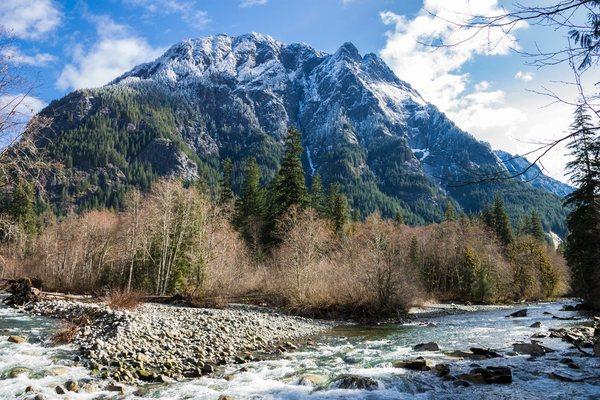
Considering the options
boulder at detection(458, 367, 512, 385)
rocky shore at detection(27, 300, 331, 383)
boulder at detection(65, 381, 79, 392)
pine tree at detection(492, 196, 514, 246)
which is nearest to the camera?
boulder at detection(65, 381, 79, 392)

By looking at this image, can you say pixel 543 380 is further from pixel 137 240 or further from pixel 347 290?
pixel 137 240

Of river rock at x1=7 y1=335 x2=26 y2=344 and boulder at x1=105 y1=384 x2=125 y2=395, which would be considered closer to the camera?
boulder at x1=105 y1=384 x2=125 y2=395

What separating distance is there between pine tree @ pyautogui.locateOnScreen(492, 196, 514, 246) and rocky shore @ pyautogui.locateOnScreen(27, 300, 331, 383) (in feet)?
190

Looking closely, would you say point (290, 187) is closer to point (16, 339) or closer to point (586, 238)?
point (586, 238)

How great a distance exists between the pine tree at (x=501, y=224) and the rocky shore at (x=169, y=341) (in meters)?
57.9

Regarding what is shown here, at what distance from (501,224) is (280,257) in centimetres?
4911

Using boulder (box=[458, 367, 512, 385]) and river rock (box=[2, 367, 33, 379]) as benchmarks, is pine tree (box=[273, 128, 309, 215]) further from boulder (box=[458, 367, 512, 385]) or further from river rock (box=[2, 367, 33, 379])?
river rock (box=[2, 367, 33, 379])

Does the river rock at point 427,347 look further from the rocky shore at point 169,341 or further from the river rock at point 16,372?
the river rock at point 16,372

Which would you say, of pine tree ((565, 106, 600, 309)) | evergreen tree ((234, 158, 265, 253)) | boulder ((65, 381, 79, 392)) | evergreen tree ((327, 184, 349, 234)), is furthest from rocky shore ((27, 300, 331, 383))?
evergreen tree ((327, 184, 349, 234))

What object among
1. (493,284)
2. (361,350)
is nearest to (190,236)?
(361,350)

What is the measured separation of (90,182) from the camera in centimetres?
16700

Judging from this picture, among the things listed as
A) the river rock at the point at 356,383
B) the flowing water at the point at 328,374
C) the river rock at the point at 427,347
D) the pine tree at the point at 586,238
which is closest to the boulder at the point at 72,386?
the flowing water at the point at 328,374

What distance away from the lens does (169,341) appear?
14.0m

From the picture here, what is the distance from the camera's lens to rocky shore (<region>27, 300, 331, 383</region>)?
11.4 m
